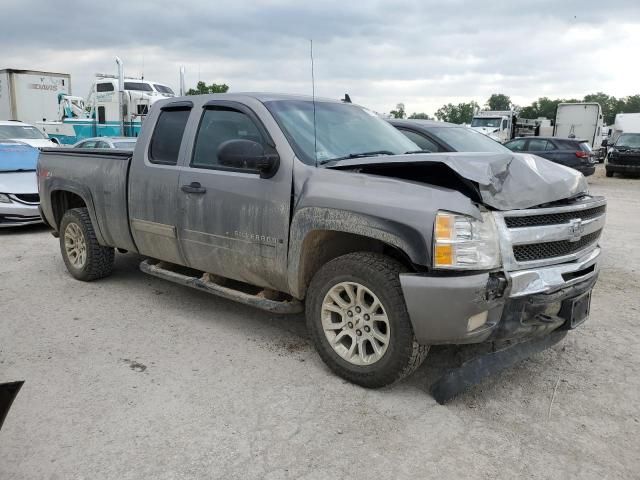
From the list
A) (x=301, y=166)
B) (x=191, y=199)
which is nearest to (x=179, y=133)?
(x=191, y=199)

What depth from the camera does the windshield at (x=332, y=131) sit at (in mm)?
3904

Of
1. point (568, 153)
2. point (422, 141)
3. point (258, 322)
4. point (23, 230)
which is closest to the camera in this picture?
point (258, 322)

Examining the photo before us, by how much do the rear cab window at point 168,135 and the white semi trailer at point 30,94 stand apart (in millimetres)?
20641

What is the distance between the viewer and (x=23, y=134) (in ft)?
40.8

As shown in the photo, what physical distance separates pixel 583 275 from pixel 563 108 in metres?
29.9

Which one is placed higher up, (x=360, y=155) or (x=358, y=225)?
(x=360, y=155)

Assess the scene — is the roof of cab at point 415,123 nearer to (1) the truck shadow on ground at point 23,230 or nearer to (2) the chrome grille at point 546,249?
(2) the chrome grille at point 546,249

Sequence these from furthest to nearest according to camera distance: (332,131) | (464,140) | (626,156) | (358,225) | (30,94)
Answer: (30,94) → (626,156) → (464,140) → (332,131) → (358,225)

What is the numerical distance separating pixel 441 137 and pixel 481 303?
455 cm

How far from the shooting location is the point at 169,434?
298cm

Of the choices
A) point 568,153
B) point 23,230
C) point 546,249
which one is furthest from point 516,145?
point 546,249

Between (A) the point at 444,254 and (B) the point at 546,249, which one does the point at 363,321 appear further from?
(B) the point at 546,249

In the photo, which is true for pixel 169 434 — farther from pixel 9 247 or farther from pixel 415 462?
pixel 9 247

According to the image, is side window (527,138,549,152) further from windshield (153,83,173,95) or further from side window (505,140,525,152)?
windshield (153,83,173,95)
